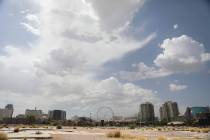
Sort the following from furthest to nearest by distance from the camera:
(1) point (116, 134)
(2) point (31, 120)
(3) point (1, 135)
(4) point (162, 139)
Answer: (2) point (31, 120) → (1) point (116, 134) → (4) point (162, 139) → (3) point (1, 135)

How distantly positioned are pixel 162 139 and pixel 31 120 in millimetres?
170614

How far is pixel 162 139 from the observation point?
99.7 feet

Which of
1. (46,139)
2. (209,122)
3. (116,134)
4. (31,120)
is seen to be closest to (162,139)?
(116,134)

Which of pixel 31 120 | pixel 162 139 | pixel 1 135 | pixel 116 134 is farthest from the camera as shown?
pixel 31 120

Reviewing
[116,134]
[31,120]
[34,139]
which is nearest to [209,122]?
[31,120]

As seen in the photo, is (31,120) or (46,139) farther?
(31,120)

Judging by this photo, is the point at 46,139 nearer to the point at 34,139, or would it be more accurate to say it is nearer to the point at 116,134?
the point at 34,139

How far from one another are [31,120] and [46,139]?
541ft

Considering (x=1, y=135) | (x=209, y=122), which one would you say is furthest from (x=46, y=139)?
(x=209, y=122)

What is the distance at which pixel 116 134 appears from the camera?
39438 millimetres

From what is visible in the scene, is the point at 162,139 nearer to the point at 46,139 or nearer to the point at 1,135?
the point at 46,139

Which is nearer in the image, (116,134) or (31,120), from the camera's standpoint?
(116,134)

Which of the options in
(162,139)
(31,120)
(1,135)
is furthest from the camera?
(31,120)

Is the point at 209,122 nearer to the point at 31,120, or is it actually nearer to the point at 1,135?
the point at 31,120
